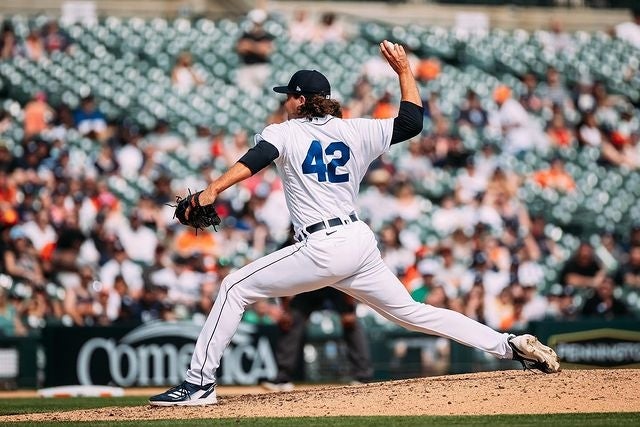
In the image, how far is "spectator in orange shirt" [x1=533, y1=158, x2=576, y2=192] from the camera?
17719 mm

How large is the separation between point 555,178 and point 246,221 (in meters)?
5.04

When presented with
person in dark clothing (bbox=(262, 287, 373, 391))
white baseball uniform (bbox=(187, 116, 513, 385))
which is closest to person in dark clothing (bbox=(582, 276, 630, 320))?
person in dark clothing (bbox=(262, 287, 373, 391))

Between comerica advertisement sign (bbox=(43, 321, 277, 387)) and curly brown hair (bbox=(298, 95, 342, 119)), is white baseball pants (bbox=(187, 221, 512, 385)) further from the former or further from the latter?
comerica advertisement sign (bbox=(43, 321, 277, 387))

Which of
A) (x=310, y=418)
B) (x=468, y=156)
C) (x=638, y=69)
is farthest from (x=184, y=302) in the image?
(x=638, y=69)

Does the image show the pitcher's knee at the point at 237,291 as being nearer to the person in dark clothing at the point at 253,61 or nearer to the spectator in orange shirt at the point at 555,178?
the spectator in orange shirt at the point at 555,178

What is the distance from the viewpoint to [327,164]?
722cm

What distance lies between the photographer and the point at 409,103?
7309mm

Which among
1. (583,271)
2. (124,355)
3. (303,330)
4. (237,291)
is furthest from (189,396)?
(583,271)

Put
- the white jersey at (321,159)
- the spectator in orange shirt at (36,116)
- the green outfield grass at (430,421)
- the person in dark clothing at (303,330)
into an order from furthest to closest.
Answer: the spectator in orange shirt at (36,116) < the person in dark clothing at (303,330) < the white jersey at (321,159) < the green outfield grass at (430,421)

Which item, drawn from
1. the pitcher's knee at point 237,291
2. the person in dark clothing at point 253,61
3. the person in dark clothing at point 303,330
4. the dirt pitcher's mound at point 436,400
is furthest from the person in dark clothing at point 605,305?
the pitcher's knee at point 237,291

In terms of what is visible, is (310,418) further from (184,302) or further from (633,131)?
(633,131)

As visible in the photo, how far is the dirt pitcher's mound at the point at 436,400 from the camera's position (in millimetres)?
7387

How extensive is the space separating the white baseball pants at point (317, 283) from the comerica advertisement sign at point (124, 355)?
5.38 meters

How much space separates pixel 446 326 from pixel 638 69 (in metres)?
15.0
